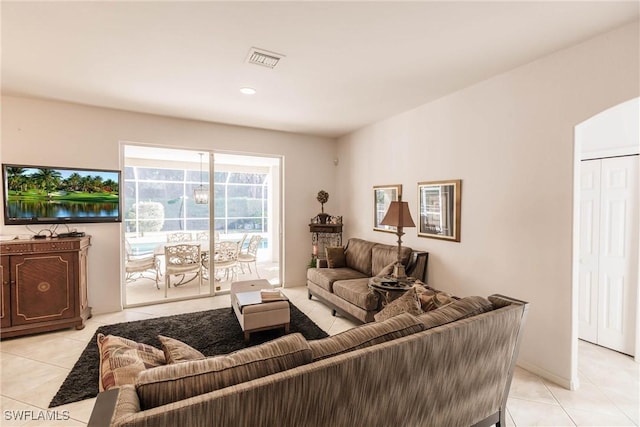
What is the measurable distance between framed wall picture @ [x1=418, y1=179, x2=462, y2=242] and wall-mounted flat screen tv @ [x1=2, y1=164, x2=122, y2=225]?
161 inches

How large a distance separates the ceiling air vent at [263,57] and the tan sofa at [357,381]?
223cm

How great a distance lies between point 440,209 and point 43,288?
4.67m

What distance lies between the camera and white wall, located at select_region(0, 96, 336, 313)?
3.48 m

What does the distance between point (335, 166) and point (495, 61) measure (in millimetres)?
3330

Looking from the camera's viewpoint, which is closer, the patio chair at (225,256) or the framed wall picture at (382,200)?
the framed wall picture at (382,200)

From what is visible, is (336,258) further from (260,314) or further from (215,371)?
(215,371)

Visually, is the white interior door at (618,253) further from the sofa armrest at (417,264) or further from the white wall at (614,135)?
the sofa armrest at (417,264)

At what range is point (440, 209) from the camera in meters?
3.44

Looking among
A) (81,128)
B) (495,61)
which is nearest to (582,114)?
(495,61)

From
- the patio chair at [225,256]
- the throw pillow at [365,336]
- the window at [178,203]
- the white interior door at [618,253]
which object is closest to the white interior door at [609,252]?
the white interior door at [618,253]

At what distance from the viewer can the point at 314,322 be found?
143 inches

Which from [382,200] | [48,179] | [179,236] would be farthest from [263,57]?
[179,236]

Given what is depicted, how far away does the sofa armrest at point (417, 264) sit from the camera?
139 inches

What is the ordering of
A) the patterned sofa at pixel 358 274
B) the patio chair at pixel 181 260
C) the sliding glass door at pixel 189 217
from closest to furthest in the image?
1. the patterned sofa at pixel 358 274
2. the patio chair at pixel 181 260
3. the sliding glass door at pixel 189 217
